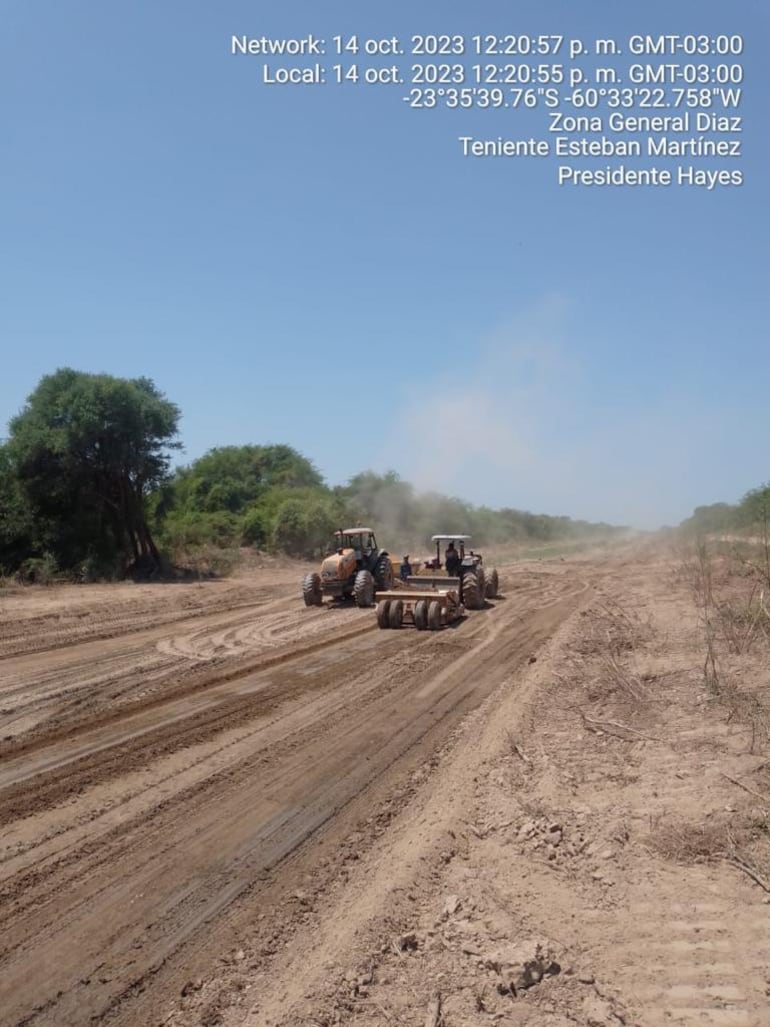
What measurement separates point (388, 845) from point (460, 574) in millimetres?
14294

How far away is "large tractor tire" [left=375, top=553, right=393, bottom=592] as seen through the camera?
2044cm

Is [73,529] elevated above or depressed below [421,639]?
above

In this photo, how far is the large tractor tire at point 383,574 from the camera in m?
20.4

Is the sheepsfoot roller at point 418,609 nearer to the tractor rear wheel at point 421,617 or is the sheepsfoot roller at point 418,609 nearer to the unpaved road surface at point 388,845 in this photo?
the tractor rear wheel at point 421,617

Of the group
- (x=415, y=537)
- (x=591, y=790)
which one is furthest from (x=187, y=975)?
(x=415, y=537)

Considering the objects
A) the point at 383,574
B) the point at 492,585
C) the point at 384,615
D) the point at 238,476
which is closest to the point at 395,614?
the point at 384,615

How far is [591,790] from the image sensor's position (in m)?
6.83

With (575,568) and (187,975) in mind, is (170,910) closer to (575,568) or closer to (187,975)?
(187,975)

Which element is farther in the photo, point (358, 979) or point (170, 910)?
point (170, 910)

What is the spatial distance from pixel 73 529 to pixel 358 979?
90.1 ft

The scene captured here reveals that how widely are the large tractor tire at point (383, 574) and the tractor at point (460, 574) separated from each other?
2.55 feet

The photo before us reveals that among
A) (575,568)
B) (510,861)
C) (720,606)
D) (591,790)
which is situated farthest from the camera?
(575,568)

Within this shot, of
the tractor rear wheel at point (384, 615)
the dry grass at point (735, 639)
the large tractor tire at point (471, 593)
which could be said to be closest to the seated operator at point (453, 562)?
the large tractor tire at point (471, 593)

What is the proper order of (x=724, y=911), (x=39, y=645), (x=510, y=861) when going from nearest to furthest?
(x=724, y=911) < (x=510, y=861) < (x=39, y=645)
